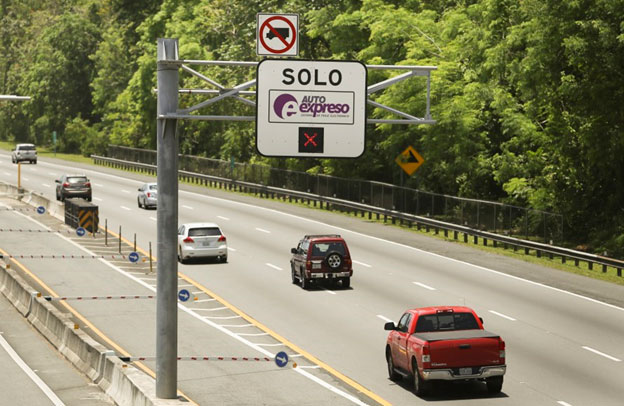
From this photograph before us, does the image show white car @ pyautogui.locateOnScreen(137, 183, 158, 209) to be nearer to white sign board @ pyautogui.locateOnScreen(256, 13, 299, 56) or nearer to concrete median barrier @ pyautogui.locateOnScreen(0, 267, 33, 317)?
concrete median barrier @ pyautogui.locateOnScreen(0, 267, 33, 317)

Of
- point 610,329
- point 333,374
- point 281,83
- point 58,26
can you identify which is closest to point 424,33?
point 610,329

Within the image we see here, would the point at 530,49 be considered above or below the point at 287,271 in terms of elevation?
above

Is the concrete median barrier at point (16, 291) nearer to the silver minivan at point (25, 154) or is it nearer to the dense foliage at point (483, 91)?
the dense foliage at point (483, 91)

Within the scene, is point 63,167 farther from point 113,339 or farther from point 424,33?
point 113,339

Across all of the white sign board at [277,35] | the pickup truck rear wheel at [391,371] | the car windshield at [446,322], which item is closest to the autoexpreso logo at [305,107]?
the white sign board at [277,35]

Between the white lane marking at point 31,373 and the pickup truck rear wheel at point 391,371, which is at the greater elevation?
the pickup truck rear wheel at point 391,371

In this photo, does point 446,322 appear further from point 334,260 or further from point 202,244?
point 202,244

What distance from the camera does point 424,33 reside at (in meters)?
62.7

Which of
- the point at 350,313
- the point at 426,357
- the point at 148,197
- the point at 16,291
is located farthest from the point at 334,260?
the point at 148,197

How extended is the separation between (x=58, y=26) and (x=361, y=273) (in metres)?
96.4

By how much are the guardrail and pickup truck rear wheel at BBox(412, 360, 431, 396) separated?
1959 cm

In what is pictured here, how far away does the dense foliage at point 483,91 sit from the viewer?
155ft

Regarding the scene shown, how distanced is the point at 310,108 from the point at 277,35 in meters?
1.27

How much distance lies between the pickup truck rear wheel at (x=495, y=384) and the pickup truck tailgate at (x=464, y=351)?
0.54m
